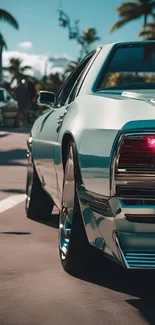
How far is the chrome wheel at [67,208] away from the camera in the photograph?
542 cm

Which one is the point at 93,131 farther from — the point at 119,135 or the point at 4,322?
the point at 4,322

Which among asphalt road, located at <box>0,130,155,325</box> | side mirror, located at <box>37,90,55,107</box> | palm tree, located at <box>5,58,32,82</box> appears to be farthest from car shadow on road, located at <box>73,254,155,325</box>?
palm tree, located at <box>5,58,32,82</box>

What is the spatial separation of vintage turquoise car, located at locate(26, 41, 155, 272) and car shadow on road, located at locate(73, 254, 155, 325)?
0.14 m

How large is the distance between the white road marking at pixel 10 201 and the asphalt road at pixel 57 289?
5.30 feet

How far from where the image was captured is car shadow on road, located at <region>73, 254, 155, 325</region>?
492 cm

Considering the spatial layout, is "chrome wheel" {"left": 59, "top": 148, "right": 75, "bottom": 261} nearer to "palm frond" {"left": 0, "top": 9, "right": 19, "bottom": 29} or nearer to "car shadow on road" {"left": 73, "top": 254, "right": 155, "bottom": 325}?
"car shadow on road" {"left": 73, "top": 254, "right": 155, "bottom": 325}

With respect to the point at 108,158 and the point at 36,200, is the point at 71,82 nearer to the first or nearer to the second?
the point at 36,200

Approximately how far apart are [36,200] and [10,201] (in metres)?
1.42

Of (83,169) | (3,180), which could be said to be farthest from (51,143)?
(3,180)

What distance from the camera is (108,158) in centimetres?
460

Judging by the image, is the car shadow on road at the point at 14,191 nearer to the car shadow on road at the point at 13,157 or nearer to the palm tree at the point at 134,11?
the car shadow on road at the point at 13,157

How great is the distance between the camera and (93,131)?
4949mm

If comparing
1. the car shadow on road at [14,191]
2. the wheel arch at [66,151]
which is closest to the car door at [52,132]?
the wheel arch at [66,151]

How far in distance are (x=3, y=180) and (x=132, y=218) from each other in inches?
308
